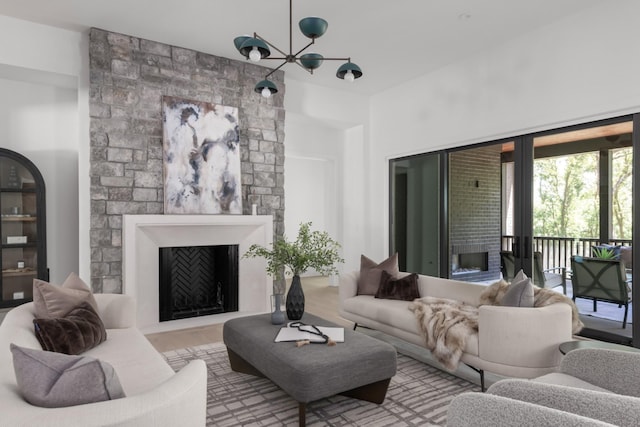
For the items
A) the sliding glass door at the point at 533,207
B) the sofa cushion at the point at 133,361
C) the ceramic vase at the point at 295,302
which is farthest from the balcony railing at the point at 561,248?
the sofa cushion at the point at 133,361

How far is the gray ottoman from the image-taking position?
222 cm

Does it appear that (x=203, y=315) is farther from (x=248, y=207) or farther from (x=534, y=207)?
(x=534, y=207)

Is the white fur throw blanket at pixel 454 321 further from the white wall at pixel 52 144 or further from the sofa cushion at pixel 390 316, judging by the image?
the white wall at pixel 52 144

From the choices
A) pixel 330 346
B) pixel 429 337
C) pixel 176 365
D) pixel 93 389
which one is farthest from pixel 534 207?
pixel 93 389

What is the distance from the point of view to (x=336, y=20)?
4016 mm

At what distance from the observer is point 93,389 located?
4.18 feet

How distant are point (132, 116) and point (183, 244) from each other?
4.98ft

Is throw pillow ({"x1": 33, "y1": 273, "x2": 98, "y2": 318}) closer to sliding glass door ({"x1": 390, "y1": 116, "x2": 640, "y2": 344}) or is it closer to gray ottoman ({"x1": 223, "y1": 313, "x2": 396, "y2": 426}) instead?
gray ottoman ({"x1": 223, "y1": 313, "x2": 396, "y2": 426})

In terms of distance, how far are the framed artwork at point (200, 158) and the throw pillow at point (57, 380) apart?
3321 mm

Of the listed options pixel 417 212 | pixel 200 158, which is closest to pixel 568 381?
pixel 200 158

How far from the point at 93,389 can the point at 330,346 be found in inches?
59.1

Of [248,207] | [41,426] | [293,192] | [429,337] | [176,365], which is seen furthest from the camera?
[293,192]

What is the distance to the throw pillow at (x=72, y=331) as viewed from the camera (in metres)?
2.13

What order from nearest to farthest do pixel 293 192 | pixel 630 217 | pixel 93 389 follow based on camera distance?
1. pixel 93 389
2. pixel 630 217
3. pixel 293 192
